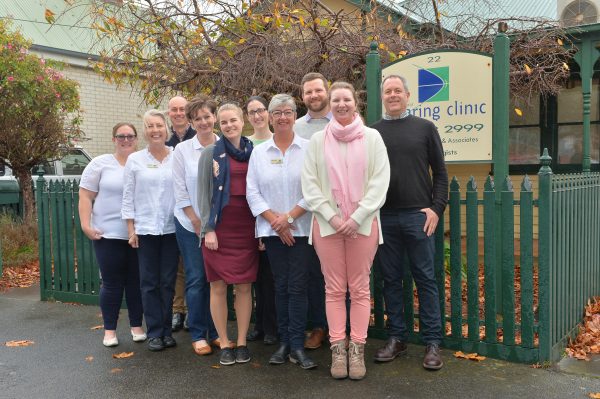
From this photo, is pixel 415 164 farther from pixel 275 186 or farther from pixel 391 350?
pixel 391 350

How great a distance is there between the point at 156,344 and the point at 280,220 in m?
1.74

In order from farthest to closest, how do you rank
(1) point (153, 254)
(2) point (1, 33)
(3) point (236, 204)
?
(2) point (1, 33) → (1) point (153, 254) → (3) point (236, 204)

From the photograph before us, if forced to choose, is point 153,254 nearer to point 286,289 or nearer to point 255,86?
point 286,289

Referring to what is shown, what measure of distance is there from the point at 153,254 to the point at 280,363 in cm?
143

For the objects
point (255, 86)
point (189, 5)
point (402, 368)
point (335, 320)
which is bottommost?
point (402, 368)

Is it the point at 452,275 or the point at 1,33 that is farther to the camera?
the point at 1,33

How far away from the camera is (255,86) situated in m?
8.25

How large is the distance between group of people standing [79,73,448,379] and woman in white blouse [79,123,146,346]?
0.03ft

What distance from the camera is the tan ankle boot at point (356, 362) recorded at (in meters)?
4.18

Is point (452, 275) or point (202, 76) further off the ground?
point (202, 76)

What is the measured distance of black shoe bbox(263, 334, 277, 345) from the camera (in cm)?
511

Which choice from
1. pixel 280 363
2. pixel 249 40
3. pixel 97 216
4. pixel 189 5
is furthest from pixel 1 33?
pixel 280 363

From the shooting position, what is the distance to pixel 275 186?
4363 mm

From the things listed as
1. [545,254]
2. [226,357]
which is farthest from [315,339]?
[545,254]
